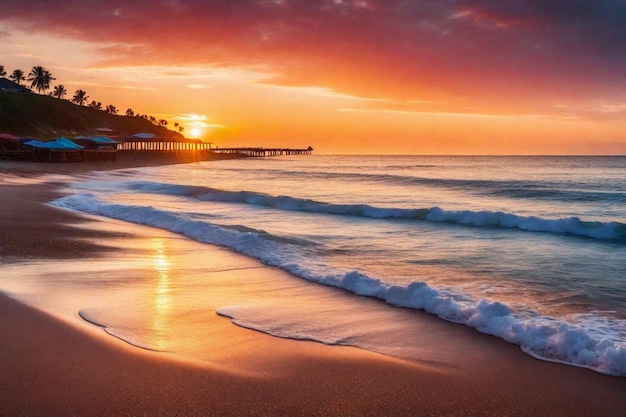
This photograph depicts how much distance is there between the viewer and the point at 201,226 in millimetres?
15414

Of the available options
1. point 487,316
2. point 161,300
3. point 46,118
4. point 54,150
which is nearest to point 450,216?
point 487,316

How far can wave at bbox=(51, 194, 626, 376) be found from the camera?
18.4 feet

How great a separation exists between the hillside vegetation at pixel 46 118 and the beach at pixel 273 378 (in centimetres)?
10990

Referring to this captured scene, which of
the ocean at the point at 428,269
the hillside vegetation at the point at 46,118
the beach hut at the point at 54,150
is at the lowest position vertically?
the ocean at the point at 428,269

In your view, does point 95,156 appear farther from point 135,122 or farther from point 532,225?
point 135,122

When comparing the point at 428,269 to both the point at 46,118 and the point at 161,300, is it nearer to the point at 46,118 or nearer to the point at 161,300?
the point at 161,300

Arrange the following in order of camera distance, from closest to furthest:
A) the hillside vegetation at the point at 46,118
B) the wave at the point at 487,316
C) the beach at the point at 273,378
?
the beach at the point at 273,378
the wave at the point at 487,316
the hillside vegetation at the point at 46,118

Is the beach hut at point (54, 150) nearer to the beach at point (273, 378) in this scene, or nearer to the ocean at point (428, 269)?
the ocean at point (428, 269)

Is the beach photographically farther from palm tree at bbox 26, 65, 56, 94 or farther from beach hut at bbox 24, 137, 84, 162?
palm tree at bbox 26, 65, 56, 94

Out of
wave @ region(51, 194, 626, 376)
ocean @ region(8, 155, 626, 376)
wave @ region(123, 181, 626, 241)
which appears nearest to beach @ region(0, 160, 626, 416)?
wave @ region(51, 194, 626, 376)

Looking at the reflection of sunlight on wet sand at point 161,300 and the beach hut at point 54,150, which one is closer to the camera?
the reflection of sunlight on wet sand at point 161,300

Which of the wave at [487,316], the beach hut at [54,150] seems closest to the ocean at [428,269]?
the wave at [487,316]

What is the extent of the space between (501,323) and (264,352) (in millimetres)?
2865

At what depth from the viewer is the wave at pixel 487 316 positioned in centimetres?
559
